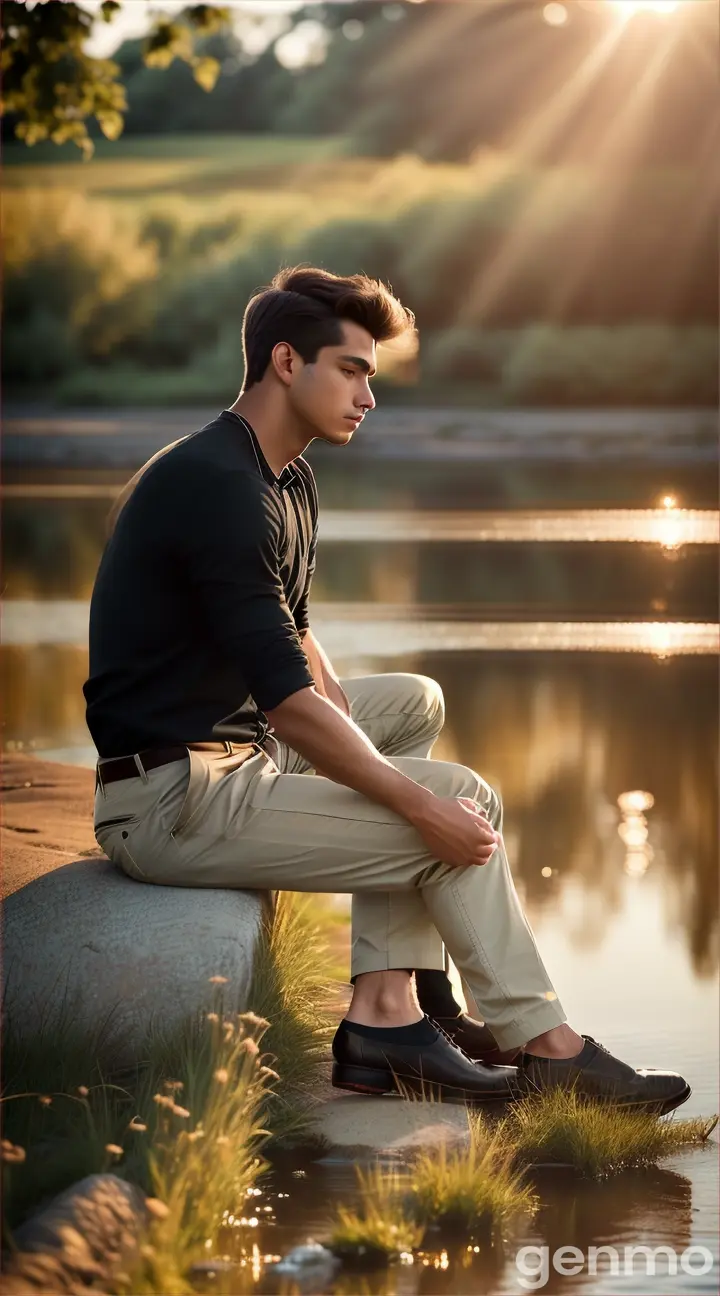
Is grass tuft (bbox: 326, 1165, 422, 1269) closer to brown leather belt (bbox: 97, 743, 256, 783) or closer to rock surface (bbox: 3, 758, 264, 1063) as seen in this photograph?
rock surface (bbox: 3, 758, 264, 1063)

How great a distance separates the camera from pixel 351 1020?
12.8 ft

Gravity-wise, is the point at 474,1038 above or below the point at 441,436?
below

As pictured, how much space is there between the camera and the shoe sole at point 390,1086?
386 cm

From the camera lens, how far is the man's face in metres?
3.94

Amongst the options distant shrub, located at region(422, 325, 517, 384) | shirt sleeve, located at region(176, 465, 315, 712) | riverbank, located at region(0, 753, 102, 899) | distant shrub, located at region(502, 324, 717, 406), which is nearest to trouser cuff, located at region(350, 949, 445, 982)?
shirt sleeve, located at region(176, 465, 315, 712)

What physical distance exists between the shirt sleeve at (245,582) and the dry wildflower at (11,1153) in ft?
3.05

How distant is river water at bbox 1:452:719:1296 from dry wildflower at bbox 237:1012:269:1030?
0.29 metres

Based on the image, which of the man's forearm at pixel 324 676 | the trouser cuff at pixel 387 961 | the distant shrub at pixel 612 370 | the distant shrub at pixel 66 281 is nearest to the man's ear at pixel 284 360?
the man's forearm at pixel 324 676

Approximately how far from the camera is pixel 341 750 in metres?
3.70

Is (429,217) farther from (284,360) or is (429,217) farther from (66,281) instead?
(284,360)

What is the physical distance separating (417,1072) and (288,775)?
0.62 m

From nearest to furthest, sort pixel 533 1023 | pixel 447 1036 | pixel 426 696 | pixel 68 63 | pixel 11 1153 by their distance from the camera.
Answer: pixel 11 1153 < pixel 533 1023 < pixel 447 1036 < pixel 426 696 < pixel 68 63

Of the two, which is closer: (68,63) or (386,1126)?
(386,1126)

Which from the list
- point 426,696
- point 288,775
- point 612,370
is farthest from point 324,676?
point 612,370
